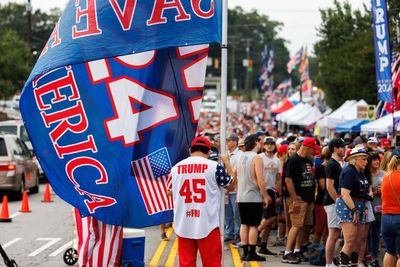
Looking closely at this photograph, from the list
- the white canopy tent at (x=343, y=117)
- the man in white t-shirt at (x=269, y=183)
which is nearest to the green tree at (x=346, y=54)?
the white canopy tent at (x=343, y=117)

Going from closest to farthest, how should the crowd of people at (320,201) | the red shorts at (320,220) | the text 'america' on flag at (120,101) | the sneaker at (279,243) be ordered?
the text 'america' on flag at (120,101) → the crowd of people at (320,201) → the red shorts at (320,220) → the sneaker at (279,243)

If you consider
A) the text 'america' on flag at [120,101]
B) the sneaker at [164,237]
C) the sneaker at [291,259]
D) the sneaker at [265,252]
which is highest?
the text 'america' on flag at [120,101]

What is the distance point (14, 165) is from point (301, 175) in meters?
12.2

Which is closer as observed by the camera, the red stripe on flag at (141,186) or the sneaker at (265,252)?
the red stripe on flag at (141,186)

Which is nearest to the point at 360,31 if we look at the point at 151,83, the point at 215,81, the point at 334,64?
the point at 334,64

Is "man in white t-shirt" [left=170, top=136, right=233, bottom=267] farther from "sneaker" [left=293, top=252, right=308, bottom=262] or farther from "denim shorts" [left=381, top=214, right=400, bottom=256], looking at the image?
"sneaker" [left=293, top=252, right=308, bottom=262]

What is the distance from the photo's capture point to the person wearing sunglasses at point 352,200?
1227cm

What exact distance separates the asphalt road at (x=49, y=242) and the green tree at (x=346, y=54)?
72.3 ft

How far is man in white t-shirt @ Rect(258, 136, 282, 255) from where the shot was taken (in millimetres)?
15172

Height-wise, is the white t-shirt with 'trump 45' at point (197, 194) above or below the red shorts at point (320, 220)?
above

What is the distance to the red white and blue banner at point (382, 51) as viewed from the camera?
Result: 67.2ft

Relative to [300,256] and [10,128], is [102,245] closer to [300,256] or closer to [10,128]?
[300,256]

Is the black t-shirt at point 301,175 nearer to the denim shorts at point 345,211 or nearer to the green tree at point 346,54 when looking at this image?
the denim shorts at point 345,211

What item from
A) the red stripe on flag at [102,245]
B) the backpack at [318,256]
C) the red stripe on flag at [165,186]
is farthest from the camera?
the backpack at [318,256]
